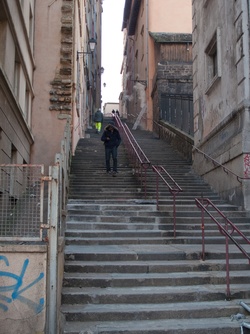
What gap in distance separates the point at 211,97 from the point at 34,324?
966 cm

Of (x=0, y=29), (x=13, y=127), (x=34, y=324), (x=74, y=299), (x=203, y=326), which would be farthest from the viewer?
(x=13, y=127)

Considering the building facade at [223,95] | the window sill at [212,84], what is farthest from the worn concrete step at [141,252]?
the window sill at [212,84]

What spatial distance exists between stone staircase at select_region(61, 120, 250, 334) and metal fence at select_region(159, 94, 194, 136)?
8353mm


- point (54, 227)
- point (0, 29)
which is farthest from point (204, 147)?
point (54, 227)

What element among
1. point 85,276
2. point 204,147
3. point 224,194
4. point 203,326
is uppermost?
point 204,147

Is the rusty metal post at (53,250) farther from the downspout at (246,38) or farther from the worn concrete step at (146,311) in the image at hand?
the downspout at (246,38)

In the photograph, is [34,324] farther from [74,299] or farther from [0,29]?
[0,29]

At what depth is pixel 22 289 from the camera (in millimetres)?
4793

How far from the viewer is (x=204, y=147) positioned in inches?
523

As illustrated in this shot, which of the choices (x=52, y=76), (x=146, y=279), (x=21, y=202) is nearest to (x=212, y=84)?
(x=52, y=76)

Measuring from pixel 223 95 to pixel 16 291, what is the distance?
8590mm

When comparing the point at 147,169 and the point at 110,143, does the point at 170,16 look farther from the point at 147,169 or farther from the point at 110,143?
the point at 110,143

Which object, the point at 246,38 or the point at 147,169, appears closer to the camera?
the point at 246,38

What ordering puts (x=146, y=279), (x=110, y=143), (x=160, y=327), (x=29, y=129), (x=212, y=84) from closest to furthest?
1. (x=160, y=327)
2. (x=146, y=279)
3. (x=212, y=84)
4. (x=110, y=143)
5. (x=29, y=129)
